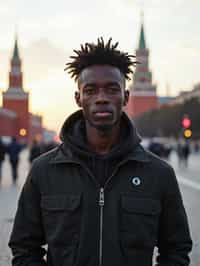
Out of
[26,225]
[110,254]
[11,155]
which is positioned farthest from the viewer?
[11,155]

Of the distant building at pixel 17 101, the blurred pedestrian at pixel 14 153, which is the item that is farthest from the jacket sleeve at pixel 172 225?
the distant building at pixel 17 101

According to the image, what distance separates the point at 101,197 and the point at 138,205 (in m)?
0.16

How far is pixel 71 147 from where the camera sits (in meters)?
2.32

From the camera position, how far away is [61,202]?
7.25 ft

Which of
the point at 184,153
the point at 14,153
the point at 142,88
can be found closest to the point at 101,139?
the point at 14,153

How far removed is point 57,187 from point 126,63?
671 millimetres

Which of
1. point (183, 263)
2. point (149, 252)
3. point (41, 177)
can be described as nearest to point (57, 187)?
point (41, 177)

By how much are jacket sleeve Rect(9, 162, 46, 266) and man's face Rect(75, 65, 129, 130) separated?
1.22 ft

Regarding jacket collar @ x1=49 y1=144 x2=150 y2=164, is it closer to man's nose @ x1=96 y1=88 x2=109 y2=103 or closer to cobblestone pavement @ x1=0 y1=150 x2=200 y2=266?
man's nose @ x1=96 y1=88 x2=109 y2=103

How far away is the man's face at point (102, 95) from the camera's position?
223 cm

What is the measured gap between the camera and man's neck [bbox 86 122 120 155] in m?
2.32

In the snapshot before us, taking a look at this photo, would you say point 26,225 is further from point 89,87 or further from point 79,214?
point 89,87

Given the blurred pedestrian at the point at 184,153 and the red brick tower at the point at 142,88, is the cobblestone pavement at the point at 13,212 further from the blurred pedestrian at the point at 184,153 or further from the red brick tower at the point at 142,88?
the red brick tower at the point at 142,88

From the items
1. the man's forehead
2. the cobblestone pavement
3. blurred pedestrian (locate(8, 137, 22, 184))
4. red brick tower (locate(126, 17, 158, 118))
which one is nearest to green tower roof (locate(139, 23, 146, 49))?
red brick tower (locate(126, 17, 158, 118))
